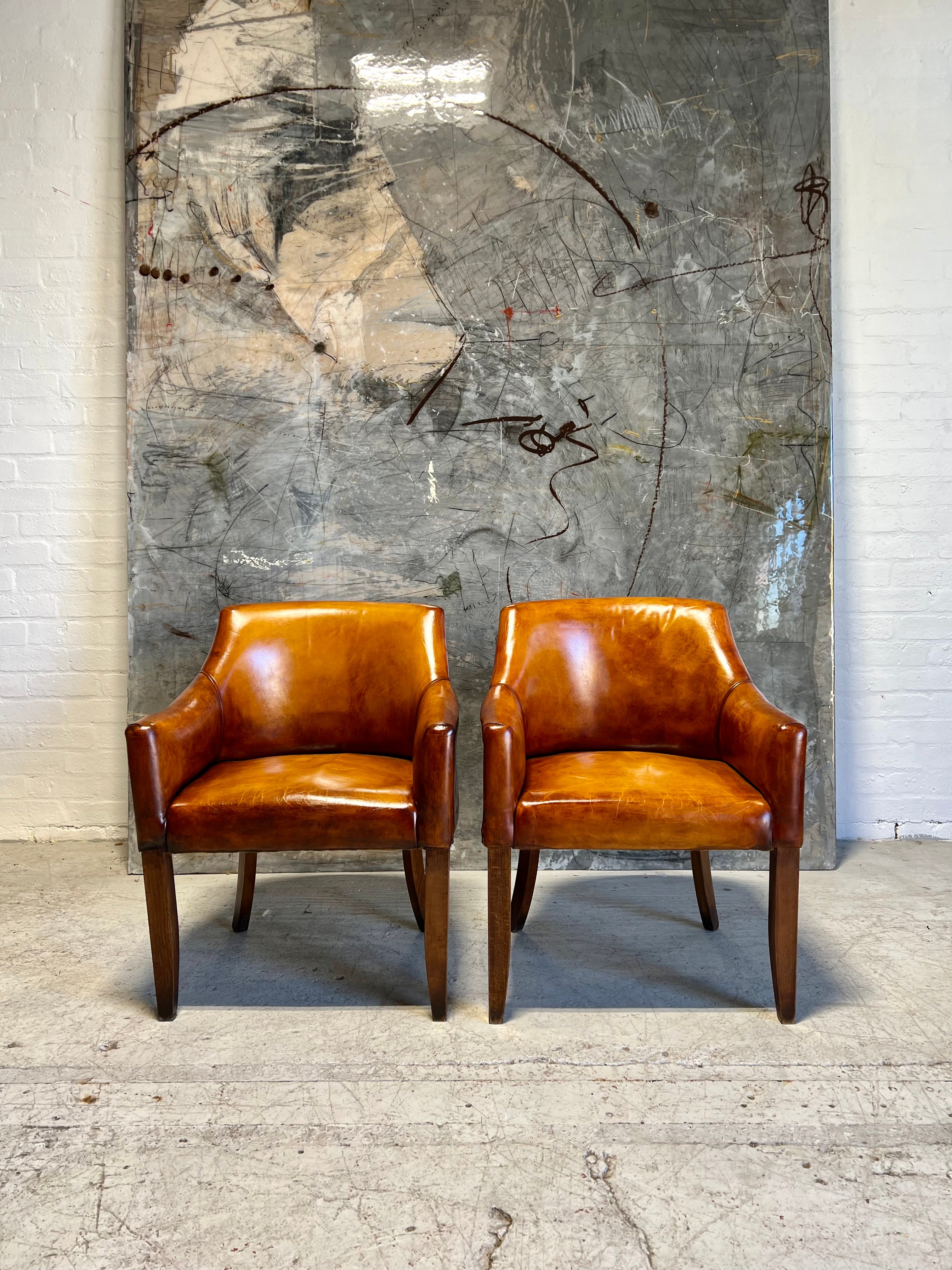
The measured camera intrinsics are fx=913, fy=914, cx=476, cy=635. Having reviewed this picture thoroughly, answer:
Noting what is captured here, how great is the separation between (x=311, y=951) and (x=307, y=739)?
1.71 feet

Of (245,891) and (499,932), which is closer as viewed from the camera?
(499,932)

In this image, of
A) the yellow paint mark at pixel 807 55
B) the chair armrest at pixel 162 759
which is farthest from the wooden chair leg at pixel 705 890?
the yellow paint mark at pixel 807 55

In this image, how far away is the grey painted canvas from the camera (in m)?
2.78

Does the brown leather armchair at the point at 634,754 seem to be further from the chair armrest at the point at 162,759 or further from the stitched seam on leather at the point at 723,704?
the chair armrest at the point at 162,759

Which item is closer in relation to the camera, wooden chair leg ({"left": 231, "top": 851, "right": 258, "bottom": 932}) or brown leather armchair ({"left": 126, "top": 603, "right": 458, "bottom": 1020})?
brown leather armchair ({"left": 126, "top": 603, "right": 458, "bottom": 1020})

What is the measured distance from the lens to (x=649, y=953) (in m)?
2.21

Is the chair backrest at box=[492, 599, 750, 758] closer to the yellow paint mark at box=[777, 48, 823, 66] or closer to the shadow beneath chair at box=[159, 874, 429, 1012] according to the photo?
the shadow beneath chair at box=[159, 874, 429, 1012]

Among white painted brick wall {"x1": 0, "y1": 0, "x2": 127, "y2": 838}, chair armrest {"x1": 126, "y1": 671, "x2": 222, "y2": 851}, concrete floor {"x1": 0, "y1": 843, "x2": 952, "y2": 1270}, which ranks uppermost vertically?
white painted brick wall {"x1": 0, "y1": 0, "x2": 127, "y2": 838}

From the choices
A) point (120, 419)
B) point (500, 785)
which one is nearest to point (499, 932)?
point (500, 785)

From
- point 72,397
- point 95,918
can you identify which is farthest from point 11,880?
point 72,397

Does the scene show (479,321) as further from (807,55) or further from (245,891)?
(245,891)

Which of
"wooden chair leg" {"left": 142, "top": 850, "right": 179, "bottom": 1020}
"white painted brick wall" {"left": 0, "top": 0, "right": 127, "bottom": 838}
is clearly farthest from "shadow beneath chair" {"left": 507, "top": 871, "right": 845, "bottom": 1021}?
"white painted brick wall" {"left": 0, "top": 0, "right": 127, "bottom": 838}

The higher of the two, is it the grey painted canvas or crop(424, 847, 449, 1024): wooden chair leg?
the grey painted canvas

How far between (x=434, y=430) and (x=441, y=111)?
961mm
